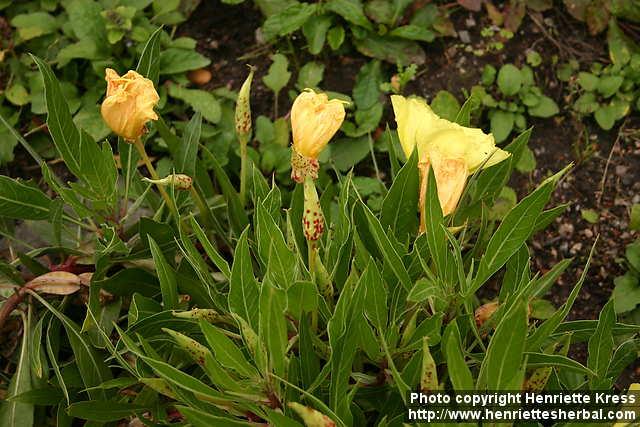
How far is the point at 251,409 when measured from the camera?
1015mm

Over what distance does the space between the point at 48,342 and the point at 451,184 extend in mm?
823

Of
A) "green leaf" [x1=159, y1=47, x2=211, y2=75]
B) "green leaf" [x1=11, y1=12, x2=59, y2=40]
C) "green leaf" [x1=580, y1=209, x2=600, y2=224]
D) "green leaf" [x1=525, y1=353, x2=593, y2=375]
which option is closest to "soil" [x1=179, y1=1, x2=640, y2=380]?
"green leaf" [x1=580, y1=209, x2=600, y2=224]

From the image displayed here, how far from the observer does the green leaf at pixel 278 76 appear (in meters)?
2.00

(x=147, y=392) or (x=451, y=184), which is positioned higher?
(x=451, y=184)

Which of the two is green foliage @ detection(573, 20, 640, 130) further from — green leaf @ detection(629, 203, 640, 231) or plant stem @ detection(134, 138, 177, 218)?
plant stem @ detection(134, 138, 177, 218)

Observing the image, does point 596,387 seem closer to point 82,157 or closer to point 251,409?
point 251,409

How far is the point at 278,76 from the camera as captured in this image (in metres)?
2.00

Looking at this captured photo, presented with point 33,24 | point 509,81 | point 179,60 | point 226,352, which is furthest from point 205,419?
point 33,24

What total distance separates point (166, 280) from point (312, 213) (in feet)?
1.07

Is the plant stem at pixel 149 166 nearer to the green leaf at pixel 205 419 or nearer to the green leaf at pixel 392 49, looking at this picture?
the green leaf at pixel 205 419

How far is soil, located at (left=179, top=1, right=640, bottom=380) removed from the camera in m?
1.87

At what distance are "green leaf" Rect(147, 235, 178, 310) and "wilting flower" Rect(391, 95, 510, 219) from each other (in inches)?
17.7

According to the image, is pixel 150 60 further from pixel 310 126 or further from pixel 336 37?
pixel 336 37

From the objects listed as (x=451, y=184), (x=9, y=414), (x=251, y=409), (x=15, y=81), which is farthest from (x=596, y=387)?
(x=15, y=81)
